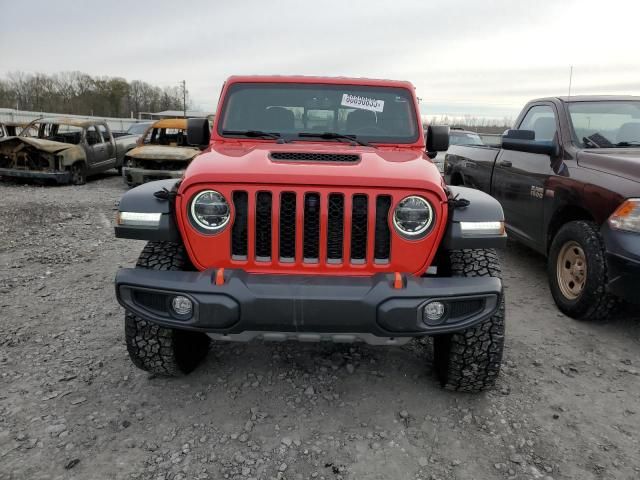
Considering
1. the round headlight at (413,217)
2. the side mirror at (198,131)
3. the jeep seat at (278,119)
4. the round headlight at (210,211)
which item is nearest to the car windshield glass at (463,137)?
the jeep seat at (278,119)

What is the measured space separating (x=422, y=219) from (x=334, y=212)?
1.53 ft

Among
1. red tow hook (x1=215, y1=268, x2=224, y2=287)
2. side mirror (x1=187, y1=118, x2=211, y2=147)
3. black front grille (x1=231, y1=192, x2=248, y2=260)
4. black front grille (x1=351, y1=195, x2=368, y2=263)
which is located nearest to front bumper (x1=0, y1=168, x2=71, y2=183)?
side mirror (x1=187, y1=118, x2=211, y2=147)

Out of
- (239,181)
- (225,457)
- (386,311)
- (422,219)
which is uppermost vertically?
(239,181)

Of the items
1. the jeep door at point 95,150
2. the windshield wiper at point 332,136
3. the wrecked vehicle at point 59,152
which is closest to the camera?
the windshield wiper at point 332,136

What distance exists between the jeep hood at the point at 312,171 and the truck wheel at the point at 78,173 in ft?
33.4

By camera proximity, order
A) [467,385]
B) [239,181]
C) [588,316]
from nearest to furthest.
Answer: [239,181] < [467,385] < [588,316]

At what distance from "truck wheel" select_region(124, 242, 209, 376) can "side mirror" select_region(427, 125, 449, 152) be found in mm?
2119

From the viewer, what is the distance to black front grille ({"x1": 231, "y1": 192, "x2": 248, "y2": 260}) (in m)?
2.61

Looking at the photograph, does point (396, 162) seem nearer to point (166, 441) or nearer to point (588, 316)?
point (166, 441)

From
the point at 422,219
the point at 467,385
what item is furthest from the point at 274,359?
the point at 422,219

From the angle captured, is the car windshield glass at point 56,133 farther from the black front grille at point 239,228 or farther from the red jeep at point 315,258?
the black front grille at point 239,228

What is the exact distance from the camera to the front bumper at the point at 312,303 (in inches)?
94.3

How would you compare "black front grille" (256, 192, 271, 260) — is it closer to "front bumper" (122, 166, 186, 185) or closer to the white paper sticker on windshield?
the white paper sticker on windshield

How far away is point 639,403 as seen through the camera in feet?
9.89
